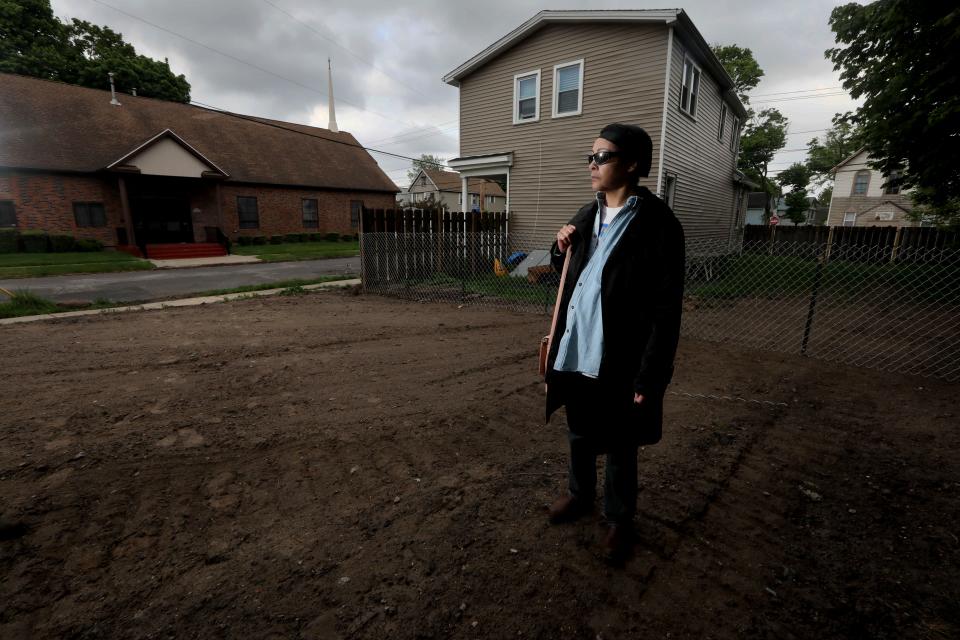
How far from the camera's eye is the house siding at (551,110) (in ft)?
34.9

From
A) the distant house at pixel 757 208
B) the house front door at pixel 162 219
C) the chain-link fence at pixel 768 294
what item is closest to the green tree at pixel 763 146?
the distant house at pixel 757 208

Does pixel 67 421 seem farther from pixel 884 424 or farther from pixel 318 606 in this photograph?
pixel 884 424

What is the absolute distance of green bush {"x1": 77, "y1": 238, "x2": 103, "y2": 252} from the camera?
57.2ft

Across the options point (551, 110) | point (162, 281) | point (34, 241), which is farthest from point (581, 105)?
point (34, 241)

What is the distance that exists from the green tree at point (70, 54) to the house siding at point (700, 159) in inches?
1221

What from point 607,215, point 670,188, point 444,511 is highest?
point 670,188

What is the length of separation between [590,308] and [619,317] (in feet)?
0.44

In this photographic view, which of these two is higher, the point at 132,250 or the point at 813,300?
the point at 813,300

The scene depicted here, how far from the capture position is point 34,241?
640 inches

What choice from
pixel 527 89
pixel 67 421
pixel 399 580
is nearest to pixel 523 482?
pixel 399 580

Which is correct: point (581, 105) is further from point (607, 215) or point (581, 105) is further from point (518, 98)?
point (607, 215)

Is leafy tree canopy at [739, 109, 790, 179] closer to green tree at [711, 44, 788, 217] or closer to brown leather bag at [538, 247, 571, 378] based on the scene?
green tree at [711, 44, 788, 217]

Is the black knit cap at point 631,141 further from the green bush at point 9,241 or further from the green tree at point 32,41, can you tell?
the green tree at point 32,41

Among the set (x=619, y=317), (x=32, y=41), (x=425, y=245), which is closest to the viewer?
(x=619, y=317)
